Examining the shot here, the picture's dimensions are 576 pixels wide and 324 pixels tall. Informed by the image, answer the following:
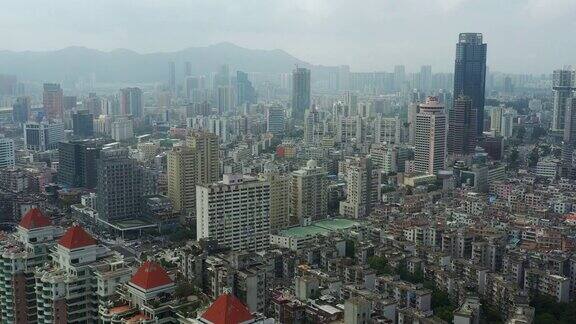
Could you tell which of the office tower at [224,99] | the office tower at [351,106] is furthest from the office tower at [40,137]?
the office tower at [351,106]

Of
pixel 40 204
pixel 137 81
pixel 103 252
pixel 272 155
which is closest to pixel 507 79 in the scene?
pixel 137 81

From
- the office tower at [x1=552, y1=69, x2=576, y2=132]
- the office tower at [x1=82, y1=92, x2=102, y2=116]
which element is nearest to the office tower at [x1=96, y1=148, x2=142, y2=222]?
the office tower at [x1=552, y1=69, x2=576, y2=132]

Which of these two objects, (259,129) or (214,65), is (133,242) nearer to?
(259,129)

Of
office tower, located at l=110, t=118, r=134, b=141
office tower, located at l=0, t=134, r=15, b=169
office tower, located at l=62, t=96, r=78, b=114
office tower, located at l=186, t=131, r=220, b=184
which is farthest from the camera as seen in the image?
office tower, located at l=62, t=96, r=78, b=114

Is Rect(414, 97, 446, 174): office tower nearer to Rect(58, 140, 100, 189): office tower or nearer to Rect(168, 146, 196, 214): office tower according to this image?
Rect(168, 146, 196, 214): office tower

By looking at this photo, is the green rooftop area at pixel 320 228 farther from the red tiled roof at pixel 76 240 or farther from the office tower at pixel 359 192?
the red tiled roof at pixel 76 240

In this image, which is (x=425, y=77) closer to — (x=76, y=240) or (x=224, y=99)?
(x=224, y=99)

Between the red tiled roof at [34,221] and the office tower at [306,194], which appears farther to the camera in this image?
the office tower at [306,194]
